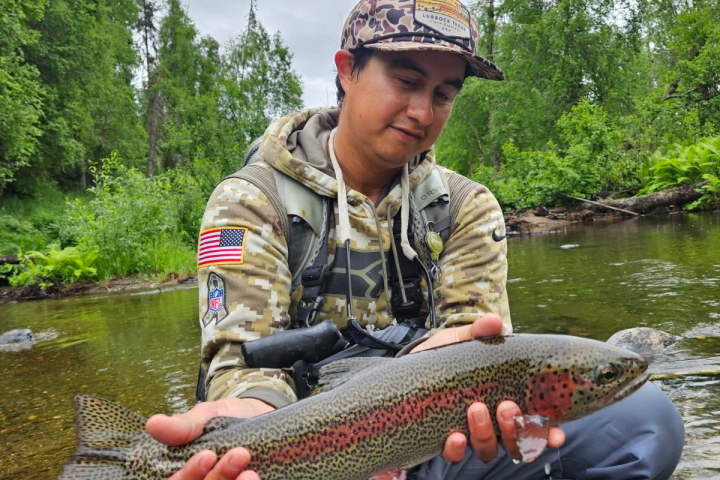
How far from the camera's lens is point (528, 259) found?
12555 mm

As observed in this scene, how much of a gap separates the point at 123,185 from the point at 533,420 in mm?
17489

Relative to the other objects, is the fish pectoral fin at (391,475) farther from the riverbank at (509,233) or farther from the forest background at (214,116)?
the forest background at (214,116)

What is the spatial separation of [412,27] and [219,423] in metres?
2.21

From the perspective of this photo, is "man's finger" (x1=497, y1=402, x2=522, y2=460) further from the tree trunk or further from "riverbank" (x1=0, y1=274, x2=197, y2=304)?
the tree trunk

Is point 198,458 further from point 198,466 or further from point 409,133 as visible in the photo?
point 409,133

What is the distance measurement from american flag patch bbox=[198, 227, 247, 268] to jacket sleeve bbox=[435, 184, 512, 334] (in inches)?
45.6

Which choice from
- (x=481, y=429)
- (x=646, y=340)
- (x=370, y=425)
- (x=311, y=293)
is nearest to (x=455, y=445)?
(x=481, y=429)

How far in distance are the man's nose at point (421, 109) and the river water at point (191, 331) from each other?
214cm

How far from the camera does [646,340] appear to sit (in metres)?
4.93

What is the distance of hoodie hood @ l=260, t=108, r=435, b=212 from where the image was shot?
3137mm

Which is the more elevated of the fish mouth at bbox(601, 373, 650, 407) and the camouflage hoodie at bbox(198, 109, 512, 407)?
the camouflage hoodie at bbox(198, 109, 512, 407)

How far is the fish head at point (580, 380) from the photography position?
6.89ft

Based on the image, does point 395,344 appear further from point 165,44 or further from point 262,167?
point 165,44

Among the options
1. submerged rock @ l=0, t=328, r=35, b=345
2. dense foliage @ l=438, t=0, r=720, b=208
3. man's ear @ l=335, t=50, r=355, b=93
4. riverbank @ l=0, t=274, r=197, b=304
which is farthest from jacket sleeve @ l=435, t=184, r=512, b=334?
dense foliage @ l=438, t=0, r=720, b=208
